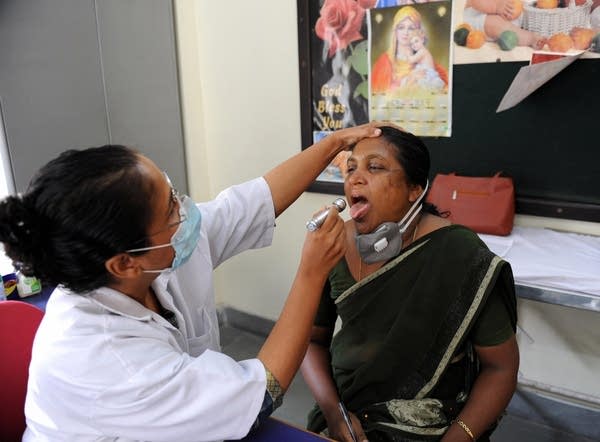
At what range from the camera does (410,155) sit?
1.21 metres

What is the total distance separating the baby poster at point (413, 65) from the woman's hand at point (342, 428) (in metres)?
1.34

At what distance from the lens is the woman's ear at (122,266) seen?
84 cm

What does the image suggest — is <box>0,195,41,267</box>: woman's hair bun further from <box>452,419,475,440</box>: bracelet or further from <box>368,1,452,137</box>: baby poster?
<box>368,1,452,137</box>: baby poster

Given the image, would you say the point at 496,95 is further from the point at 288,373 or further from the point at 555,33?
the point at 288,373

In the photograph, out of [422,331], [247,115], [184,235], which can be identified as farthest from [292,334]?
[247,115]

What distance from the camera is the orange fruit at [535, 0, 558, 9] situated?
1.70m

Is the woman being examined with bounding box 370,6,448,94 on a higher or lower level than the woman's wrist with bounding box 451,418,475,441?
higher

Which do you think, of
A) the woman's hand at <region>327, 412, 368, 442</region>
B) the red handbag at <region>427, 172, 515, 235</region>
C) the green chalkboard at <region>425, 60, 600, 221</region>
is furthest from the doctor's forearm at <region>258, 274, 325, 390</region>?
the green chalkboard at <region>425, 60, 600, 221</region>

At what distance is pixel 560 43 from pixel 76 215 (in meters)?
1.75

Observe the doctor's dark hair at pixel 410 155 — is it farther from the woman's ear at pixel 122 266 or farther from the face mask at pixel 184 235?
the woman's ear at pixel 122 266

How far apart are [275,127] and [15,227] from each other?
1936mm

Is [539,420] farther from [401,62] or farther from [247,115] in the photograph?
[247,115]

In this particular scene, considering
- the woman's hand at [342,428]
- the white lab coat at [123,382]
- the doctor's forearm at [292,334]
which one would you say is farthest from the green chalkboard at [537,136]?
the white lab coat at [123,382]

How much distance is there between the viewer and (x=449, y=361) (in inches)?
45.2
